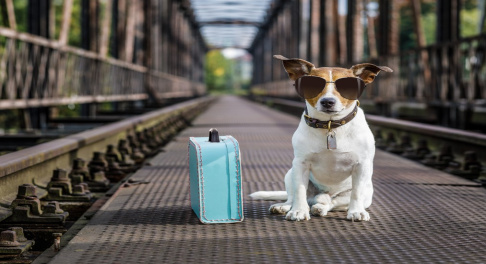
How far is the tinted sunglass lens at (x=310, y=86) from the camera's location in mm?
3582

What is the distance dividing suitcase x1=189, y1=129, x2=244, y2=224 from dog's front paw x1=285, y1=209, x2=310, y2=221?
225 millimetres

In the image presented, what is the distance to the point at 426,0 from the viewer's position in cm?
6688

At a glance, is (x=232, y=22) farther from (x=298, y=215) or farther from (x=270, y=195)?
(x=298, y=215)

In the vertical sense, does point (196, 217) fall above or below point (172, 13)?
below

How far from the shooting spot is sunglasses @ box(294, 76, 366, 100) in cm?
358

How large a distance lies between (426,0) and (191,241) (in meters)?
66.1

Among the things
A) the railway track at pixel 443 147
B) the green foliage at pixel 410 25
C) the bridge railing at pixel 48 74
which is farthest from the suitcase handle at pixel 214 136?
the green foliage at pixel 410 25

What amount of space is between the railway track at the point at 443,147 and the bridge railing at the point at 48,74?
373 cm

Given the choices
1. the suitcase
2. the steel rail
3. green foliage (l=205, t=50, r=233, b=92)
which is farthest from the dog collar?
green foliage (l=205, t=50, r=233, b=92)

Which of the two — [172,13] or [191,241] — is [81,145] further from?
[172,13]

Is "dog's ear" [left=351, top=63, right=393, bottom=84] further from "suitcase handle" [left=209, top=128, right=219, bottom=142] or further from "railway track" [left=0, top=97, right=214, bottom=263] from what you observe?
"railway track" [left=0, top=97, right=214, bottom=263]

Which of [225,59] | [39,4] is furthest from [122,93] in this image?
[225,59]

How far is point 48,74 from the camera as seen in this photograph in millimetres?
9680

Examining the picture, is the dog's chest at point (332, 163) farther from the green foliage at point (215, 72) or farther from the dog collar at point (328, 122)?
the green foliage at point (215, 72)
